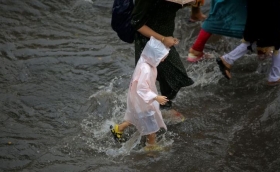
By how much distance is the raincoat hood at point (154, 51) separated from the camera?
3988 millimetres

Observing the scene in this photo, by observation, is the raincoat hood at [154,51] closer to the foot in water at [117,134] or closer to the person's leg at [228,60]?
the foot in water at [117,134]

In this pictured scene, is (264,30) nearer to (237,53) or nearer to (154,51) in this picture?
(237,53)

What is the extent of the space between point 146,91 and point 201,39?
7.00 ft

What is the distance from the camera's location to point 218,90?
5492 millimetres

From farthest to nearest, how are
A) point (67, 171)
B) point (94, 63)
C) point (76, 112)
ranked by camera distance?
point (94, 63) → point (76, 112) → point (67, 171)

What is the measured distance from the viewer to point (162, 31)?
13.4 feet

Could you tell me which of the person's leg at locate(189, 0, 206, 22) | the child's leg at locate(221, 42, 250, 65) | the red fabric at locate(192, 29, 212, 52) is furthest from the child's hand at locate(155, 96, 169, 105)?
the person's leg at locate(189, 0, 206, 22)

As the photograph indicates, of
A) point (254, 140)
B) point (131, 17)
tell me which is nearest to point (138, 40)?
point (131, 17)

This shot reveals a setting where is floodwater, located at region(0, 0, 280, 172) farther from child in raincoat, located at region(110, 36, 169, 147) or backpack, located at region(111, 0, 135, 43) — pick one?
backpack, located at region(111, 0, 135, 43)

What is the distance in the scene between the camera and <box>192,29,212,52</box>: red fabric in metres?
5.74

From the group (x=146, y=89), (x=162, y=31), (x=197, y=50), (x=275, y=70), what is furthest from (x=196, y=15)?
(x=146, y=89)

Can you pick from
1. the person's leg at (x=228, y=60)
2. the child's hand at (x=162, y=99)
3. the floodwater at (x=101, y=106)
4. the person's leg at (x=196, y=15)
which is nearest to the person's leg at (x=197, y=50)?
the floodwater at (x=101, y=106)

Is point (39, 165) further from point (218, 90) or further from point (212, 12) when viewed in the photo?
point (212, 12)

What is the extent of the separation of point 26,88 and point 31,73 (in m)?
0.35
